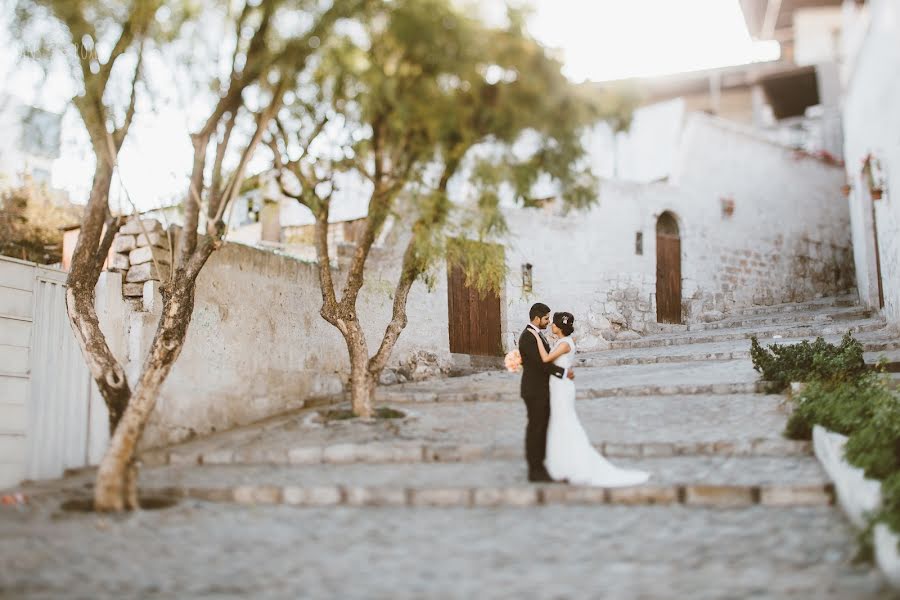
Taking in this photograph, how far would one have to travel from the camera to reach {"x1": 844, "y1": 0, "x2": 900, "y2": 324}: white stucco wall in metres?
11.6

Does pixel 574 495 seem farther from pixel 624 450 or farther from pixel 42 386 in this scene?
pixel 42 386

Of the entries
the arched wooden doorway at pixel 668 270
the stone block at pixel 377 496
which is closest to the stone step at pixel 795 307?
the arched wooden doorway at pixel 668 270

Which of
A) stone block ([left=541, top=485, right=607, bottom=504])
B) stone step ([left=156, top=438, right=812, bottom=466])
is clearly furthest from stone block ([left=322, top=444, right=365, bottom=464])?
stone block ([left=541, top=485, right=607, bottom=504])

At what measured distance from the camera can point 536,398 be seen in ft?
22.0

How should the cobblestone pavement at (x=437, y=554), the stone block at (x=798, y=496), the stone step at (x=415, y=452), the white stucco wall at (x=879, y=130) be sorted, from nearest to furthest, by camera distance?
the cobblestone pavement at (x=437, y=554)
the stone block at (x=798, y=496)
the stone step at (x=415, y=452)
the white stucco wall at (x=879, y=130)

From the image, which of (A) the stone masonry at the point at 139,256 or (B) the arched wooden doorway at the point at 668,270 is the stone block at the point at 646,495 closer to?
(A) the stone masonry at the point at 139,256

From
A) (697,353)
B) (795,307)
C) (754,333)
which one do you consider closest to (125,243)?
(697,353)

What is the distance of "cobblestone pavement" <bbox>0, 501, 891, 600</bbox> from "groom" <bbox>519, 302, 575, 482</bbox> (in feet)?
2.49

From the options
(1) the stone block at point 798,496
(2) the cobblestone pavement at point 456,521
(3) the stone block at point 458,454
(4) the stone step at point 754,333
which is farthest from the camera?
(4) the stone step at point 754,333

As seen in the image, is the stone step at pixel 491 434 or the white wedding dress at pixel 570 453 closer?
the white wedding dress at pixel 570 453

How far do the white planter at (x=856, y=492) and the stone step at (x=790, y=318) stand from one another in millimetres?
9784

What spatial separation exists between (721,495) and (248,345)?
241 inches

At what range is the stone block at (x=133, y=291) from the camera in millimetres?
8867

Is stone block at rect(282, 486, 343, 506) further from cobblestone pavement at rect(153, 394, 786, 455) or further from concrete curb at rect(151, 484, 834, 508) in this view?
cobblestone pavement at rect(153, 394, 786, 455)
